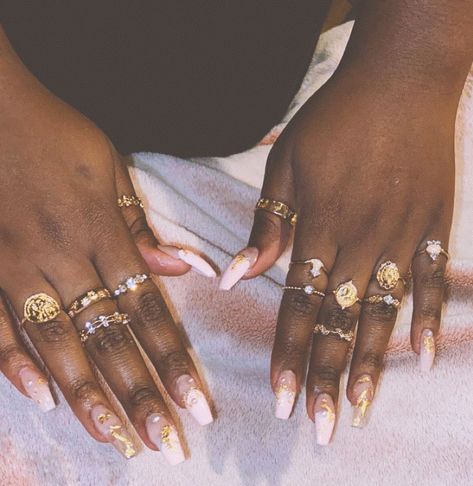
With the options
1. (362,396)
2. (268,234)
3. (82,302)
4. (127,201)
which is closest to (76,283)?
(82,302)

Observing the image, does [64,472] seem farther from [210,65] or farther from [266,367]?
[210,65]

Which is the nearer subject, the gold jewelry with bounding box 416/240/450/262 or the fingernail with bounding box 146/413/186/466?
the fingernail with bounding box 146/413/186/466

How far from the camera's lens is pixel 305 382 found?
2.62 ft

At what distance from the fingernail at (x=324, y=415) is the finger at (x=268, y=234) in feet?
0.53

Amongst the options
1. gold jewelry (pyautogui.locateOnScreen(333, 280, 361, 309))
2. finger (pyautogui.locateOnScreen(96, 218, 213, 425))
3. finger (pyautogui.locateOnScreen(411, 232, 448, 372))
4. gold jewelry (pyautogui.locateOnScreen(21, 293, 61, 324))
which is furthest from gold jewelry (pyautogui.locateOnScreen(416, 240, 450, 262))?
gold jewelry (pyautogui.locateOnScreen(21, 293, 61, 324))

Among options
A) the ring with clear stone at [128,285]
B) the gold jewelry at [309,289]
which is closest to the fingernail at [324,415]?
the gold jewelry at [309,289]

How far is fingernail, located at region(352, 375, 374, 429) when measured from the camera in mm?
778

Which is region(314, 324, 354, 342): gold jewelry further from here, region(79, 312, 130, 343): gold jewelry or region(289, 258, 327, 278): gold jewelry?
region(79, 312, 130, 343): gold jewelry

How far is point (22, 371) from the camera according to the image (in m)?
0.73

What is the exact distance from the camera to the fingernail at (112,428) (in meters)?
0.71

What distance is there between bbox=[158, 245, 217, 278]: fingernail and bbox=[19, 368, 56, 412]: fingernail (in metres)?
0.20

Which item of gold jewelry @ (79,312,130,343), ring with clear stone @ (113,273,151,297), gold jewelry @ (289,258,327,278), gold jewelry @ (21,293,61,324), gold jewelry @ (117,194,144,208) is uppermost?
gold jewelry @ (117,194,144,208)

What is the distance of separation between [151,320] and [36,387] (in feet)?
0.46

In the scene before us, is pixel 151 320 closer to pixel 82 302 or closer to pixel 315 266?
pixel 82 302
